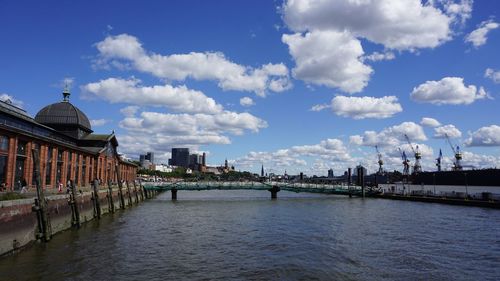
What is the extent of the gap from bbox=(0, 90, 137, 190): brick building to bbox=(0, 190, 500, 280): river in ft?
39.9

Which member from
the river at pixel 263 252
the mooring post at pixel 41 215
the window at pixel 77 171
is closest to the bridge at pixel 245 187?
the window at pixel 77 171

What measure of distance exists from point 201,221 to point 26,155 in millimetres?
24058

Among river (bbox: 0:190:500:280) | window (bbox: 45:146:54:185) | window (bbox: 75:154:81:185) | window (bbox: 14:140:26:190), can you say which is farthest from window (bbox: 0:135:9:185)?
window (bbox: 75:154:81:185)

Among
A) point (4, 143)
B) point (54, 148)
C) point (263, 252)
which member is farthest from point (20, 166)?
point (263, 252)

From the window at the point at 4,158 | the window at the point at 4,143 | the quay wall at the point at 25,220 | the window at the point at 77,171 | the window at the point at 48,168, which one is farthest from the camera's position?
the window at the point at 77,171

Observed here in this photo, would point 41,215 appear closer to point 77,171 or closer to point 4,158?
point 4,158

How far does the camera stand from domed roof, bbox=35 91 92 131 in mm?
100188

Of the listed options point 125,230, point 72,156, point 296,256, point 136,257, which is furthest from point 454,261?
point 72,156

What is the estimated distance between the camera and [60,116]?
3971 inches

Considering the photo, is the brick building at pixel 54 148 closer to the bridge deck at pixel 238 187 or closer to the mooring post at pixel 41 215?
the bridge deck at pixel 238 187

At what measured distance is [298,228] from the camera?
163ft

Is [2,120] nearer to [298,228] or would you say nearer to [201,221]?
[201,221]

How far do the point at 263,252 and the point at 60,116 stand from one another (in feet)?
270

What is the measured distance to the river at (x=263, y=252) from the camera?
88.7 feet
